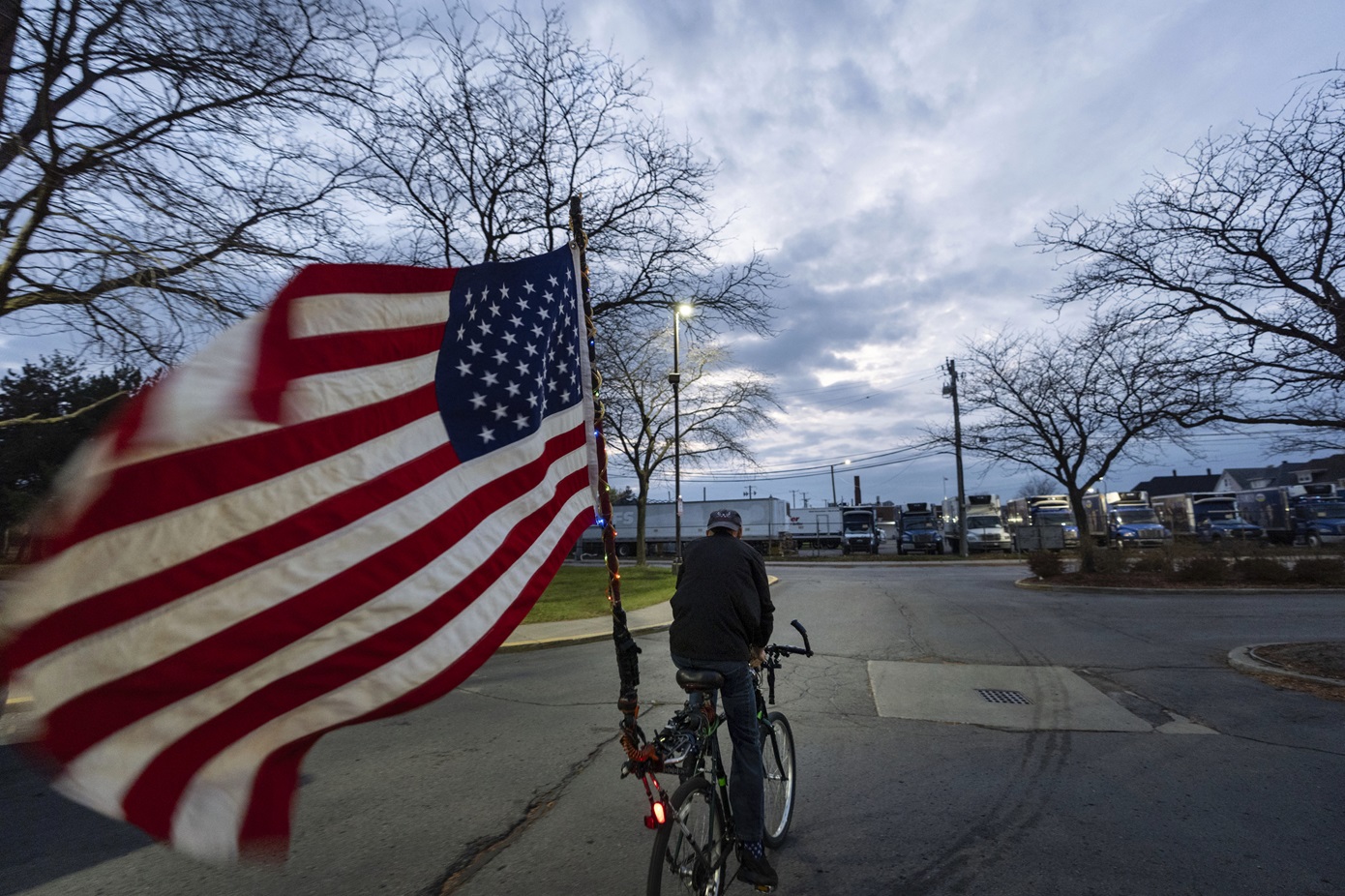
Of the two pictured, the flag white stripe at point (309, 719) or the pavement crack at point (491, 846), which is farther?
the pavement crack at point (491, 846)

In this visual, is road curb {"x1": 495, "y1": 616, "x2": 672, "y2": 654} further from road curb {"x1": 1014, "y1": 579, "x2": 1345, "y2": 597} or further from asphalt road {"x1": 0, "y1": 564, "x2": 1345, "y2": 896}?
road curb {"x1": 1014, "y1": 579, "x2": 1345, "y2": 597}

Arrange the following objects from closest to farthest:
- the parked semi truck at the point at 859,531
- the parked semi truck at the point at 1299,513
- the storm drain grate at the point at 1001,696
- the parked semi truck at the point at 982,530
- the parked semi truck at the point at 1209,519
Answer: the storm drain grate at the point at 1001,696 < the parked semi truck at the point at 1299,513 < the parked semi truck at the point at 1209,519 < the parked semi truck at the point at 982,530 < the parked semi truck at the point at 859,531

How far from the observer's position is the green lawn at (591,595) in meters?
14.4

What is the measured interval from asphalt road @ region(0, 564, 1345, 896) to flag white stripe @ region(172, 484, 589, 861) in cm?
196

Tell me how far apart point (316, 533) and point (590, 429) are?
1.36 m

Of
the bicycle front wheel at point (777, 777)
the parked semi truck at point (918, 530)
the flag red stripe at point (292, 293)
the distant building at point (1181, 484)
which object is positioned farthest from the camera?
the distant building at point (1181, 484)

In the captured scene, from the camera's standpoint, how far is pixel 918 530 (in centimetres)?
3969

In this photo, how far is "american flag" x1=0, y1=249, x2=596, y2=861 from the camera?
158 cm

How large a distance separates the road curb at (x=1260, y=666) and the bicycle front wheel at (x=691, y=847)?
833 centimetres

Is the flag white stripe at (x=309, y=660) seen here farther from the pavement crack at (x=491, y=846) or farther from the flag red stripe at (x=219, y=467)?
the pavement crack at (x=491, y=846)

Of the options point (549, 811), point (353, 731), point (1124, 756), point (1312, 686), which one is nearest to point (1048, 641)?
point (1312, 686)

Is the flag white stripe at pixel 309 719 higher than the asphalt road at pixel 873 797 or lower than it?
higher

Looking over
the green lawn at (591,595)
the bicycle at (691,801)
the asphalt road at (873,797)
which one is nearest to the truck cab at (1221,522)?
the green lawn at (591,595)

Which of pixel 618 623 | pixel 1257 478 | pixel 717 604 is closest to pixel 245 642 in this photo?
pixel 618 623
